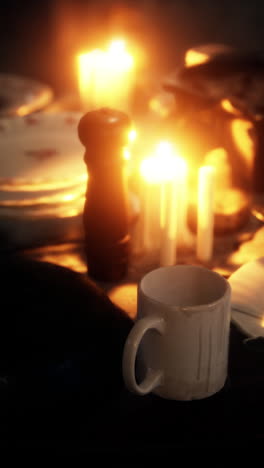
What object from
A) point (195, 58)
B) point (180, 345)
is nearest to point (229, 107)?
point (195, 58)

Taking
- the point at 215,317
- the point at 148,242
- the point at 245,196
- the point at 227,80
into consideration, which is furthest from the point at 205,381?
the point at 227,80

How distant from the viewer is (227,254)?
37.3 inches

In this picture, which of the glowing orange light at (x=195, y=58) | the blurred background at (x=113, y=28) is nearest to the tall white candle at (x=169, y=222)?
the glowing orange light at (x=195, y=58)

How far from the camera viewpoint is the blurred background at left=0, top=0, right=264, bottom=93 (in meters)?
2.36

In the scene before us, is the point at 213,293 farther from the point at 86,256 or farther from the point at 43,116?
the point at 43,116

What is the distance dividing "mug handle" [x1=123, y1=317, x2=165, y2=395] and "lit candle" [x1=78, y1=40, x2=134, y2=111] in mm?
825

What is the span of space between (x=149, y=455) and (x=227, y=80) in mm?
759

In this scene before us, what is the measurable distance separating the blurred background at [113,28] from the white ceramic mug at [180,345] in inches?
74.8

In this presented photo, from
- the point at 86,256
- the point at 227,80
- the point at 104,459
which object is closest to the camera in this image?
the point at 104,459

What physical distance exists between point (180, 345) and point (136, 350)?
59 millimetres

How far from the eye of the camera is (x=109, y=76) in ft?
4.33

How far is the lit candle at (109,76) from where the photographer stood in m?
1.32

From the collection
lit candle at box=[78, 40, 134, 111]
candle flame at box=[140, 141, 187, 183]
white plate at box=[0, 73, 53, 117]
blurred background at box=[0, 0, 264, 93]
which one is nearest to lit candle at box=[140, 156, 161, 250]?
candle flame at box=[140, 141, 187, 183]

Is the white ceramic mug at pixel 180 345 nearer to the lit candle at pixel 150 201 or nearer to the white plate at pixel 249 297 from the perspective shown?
the white plate at pixel 249 297
